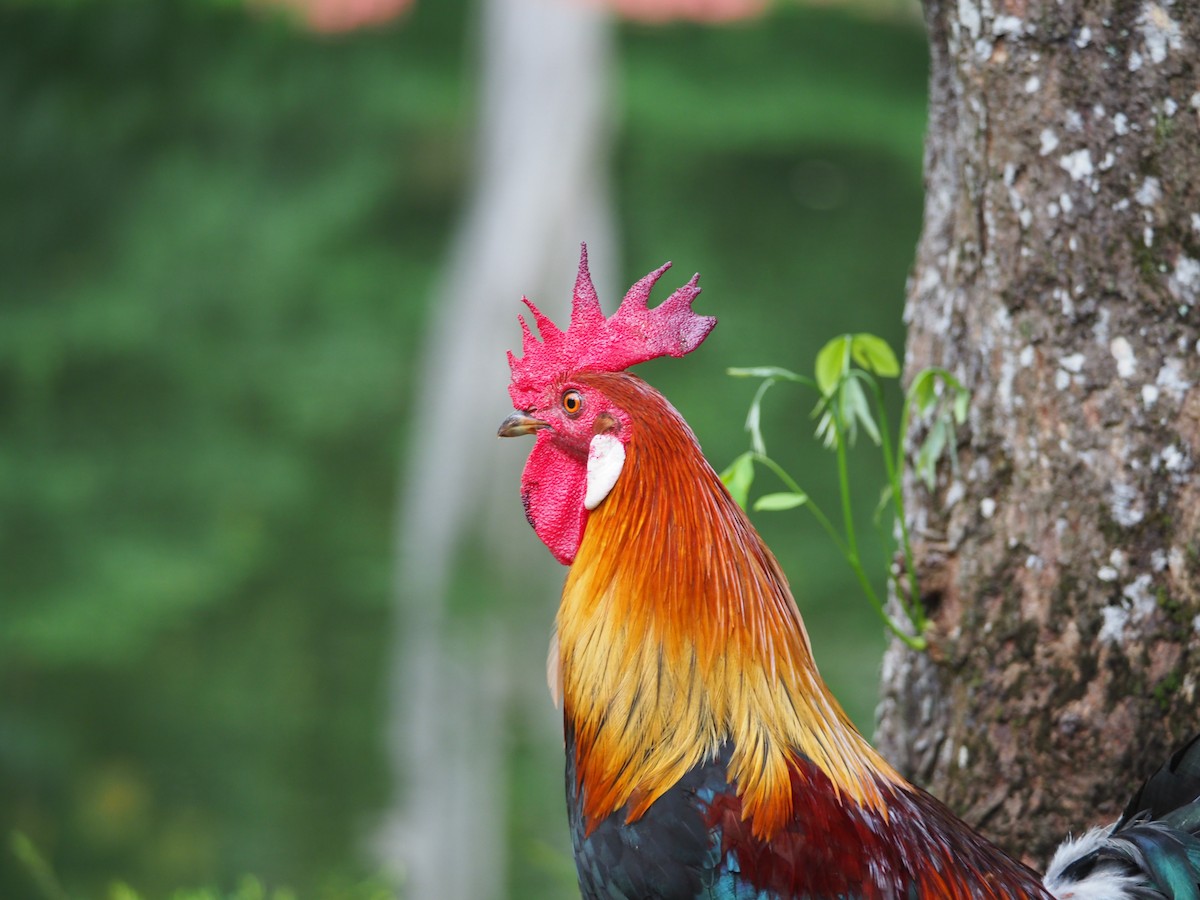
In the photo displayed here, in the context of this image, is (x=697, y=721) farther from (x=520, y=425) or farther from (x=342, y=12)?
(x=342, y=12)

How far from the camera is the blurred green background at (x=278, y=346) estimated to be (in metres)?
4.08

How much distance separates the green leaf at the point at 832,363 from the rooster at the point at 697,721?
430 millimetres

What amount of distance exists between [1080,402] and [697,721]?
0.91 m

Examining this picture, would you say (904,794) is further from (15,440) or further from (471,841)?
(15,440)

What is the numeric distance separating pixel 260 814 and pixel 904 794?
3.18 meters

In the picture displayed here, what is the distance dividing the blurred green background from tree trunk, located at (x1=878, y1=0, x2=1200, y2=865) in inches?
82.3

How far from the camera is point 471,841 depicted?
169 inches

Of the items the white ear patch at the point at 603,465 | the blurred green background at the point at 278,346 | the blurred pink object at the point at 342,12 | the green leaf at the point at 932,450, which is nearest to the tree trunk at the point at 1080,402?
the green leaf at the point at 932,450

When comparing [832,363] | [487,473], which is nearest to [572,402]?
[832,363]

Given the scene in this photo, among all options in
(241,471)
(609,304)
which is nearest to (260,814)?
(241,471)

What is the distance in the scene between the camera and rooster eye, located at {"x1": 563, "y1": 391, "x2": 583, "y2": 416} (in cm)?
181

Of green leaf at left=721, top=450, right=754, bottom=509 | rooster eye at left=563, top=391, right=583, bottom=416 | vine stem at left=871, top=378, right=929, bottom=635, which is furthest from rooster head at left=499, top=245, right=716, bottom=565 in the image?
vine stem at left=871, top=378, right=929, bottom=635

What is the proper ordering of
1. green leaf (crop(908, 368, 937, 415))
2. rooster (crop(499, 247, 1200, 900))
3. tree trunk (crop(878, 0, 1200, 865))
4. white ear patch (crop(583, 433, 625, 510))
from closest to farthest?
1. rooster (crop(499, 247, 1200, 900))
2. white ear patch (crop(583, 433, 625, 510))
3. tree trunk (crop(878, 0, 1200, 865))
4. green leaf (crop(908, 368, 937, 415))

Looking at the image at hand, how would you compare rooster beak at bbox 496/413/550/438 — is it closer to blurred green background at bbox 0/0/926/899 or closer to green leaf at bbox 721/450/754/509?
green leaf at bbox 721/450/754/509
